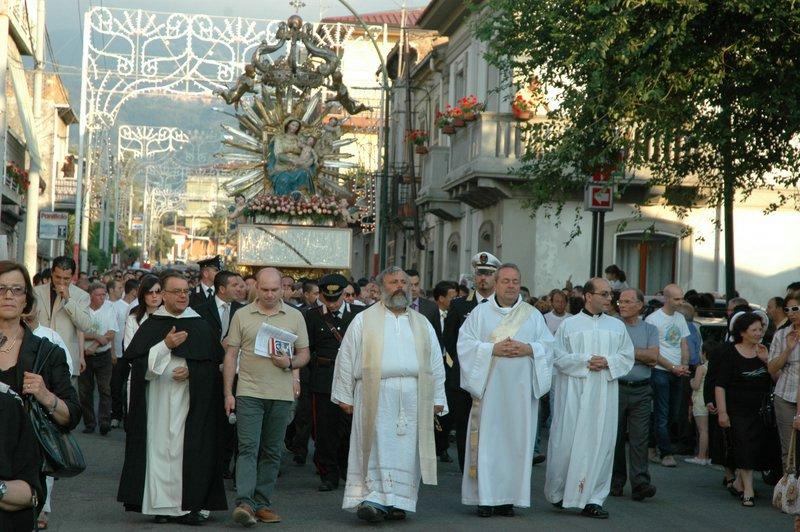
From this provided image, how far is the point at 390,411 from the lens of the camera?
9.85 m

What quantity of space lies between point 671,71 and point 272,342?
6577 mm

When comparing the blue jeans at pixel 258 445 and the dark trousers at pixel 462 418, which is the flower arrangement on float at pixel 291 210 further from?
the blue jeans at pixel 258 445

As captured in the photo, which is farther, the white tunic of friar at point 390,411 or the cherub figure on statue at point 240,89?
the cherub figure on statue at point 240,89

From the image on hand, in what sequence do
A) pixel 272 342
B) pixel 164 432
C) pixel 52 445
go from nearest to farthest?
pixel 52 445, pixel 164 432, pixel 272 342

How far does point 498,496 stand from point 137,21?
2795cm

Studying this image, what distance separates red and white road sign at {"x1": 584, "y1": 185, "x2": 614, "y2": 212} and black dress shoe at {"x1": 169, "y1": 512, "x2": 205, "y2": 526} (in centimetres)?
811

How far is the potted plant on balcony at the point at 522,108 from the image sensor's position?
25.2 meters

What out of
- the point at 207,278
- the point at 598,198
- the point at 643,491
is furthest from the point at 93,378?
the point at 643,491

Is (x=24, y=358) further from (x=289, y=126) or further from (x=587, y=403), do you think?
(x=289, y=126)

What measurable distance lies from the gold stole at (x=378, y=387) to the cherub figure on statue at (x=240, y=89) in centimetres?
1889

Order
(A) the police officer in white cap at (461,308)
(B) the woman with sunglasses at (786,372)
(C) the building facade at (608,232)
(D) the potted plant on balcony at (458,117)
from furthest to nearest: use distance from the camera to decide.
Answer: (D) the potted plant on balcony at (458,117)
(C) the building facade at (608,232)
(A) the police officer in white cap at (461,308)
(B) the woman with sunglasses at (786,372)

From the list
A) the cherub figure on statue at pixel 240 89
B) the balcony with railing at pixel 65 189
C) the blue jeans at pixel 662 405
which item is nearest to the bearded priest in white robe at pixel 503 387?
the blue jeans at pixel 662 405

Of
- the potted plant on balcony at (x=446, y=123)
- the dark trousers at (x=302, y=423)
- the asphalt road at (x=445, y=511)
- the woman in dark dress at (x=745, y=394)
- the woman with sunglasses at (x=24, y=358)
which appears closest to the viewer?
the woman with sunglasses at (x=24, y=358)

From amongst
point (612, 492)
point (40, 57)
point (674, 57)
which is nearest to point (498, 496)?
point (612, 492)
